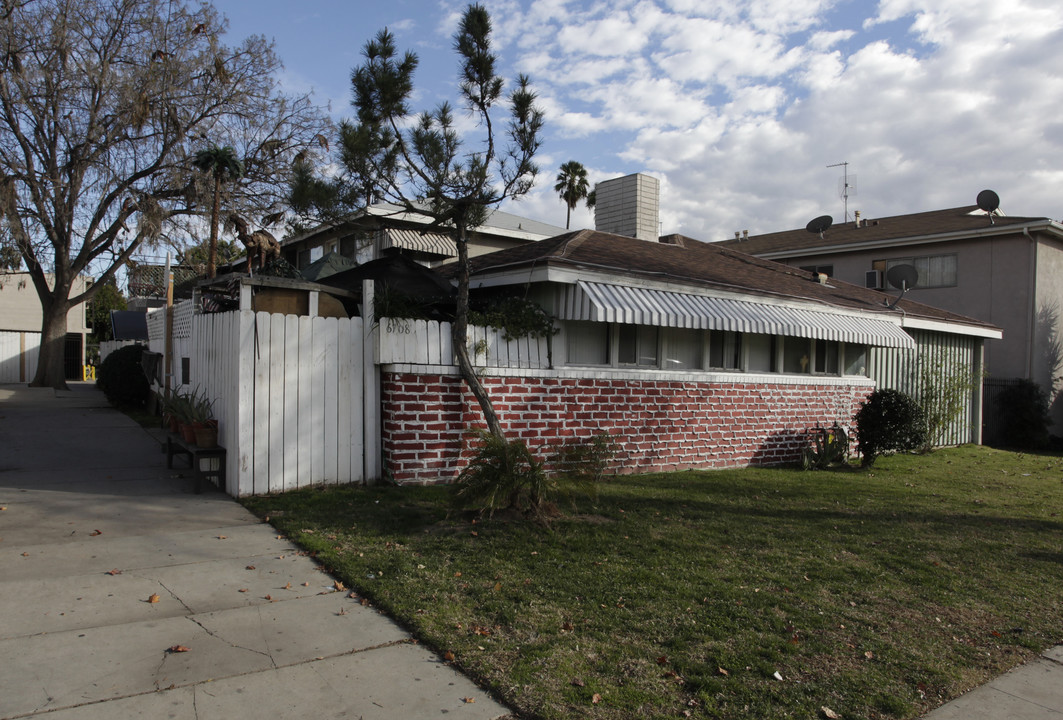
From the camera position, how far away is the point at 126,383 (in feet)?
50.9

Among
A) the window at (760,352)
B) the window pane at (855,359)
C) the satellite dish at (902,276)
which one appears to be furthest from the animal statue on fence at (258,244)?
the satellite dish at (902,276)

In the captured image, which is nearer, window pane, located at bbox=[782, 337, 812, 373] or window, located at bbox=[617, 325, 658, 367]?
window, located at bbox=[617, 325, 658, 367]

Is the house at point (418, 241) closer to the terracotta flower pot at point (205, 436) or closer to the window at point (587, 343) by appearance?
the window at point (587, 343)

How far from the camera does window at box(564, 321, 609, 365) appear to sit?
31.2 feet

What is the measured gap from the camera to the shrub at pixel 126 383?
1553 cm

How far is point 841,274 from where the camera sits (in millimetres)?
24062

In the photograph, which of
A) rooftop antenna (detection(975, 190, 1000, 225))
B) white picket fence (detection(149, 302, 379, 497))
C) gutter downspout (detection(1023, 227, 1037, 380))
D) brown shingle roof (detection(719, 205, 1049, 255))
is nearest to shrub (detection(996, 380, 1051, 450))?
gutter downspout (detection(1023, 227, 1037, 380))

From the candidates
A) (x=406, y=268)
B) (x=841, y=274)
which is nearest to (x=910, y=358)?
(x=841, y=274)

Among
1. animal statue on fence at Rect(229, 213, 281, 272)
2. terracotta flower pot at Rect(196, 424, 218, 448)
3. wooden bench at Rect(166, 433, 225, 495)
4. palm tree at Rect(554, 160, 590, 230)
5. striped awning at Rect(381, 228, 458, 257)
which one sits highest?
palm tree at Rect(554, 160, 590, 230)

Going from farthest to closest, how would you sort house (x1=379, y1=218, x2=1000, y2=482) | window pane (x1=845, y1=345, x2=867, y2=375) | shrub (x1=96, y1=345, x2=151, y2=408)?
shrub (x1=96, y1=345, x2=151, y2=408), window pane (x1=845, y1=345, x2=867, y2=375), house (x1=379, y1=218, x2=1000, y2=482)

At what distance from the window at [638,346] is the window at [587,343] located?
0.85 feet

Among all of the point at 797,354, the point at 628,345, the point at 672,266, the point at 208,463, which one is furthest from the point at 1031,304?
the point at 208,463

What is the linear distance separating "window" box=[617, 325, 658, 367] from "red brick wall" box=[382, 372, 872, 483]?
1.22ft

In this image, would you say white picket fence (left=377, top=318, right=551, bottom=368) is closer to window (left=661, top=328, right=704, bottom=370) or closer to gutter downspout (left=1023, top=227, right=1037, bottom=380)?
window (left=661, top=328, right=704, bottom=370)
